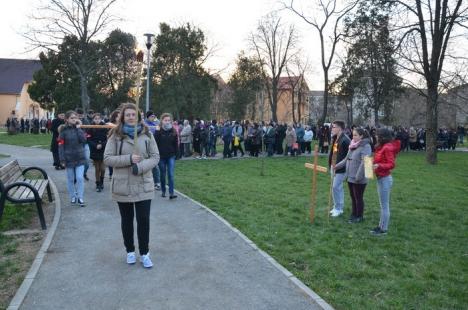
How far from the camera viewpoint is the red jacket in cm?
750

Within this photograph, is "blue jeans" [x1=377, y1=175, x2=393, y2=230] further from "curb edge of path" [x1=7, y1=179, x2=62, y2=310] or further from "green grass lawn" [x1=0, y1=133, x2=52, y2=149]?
"green grass lawn" [x1=0, y1=133, x2=52, y2=149]

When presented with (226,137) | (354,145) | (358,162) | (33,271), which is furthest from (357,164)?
(226,137)

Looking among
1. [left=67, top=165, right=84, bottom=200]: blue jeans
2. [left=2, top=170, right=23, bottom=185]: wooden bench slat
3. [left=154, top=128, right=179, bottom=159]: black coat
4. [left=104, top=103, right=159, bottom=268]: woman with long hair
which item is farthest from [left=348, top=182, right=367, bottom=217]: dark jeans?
[left=2, top=170, right=23, bottom=185]: wooden bench slat

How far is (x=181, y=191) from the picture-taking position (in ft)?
37.9

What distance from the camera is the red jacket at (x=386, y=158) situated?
7.50 m

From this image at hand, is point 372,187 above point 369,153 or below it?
below

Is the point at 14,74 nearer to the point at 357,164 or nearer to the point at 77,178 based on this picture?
the point at 77,178

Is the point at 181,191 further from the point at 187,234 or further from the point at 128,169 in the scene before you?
the point at 128,169

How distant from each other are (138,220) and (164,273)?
0.71m

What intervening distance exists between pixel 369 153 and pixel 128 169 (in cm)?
463

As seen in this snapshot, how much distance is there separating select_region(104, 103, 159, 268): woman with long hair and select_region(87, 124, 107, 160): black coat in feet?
18.5

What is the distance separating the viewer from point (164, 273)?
555cm

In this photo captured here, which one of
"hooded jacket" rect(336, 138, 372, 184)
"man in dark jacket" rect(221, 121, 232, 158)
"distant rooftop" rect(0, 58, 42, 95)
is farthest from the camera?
"distant rooftop" rect(0, 58, 42, 95)

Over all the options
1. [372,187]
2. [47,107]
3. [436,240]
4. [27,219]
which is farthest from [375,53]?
[47,107]
